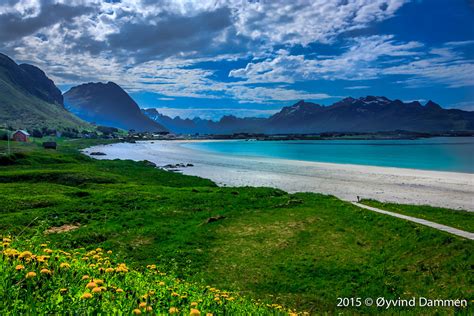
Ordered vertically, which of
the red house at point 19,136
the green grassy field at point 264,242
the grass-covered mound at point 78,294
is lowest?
the green grassy field at point 264,242

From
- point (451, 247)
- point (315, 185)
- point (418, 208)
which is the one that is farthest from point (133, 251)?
point (315, 185)

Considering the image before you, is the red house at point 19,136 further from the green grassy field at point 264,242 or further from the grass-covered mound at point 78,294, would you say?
the grass-covered mound at point 78,294

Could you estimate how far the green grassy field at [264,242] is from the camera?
47.7 feet

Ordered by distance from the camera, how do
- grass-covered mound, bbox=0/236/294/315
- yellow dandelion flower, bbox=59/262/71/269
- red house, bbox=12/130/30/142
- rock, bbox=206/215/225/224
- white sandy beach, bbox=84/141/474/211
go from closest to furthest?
grass-covered mound, bbox=0/236/294/315 → yellow dandelion flower, bbox=59/262/71/269 → rock, bbox=206/215/225/224 → white sandy beach, bbox=84/141/474/211 → red house, bbox=12/130/30/142

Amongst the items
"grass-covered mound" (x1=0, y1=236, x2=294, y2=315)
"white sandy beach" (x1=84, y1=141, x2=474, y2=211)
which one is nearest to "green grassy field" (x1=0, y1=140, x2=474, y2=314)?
"grass-covered mound" (x1=0, y1=236, x2=294, y2=315)

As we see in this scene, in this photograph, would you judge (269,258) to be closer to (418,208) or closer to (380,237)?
(380,237)

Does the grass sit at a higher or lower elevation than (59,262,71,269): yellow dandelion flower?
lower

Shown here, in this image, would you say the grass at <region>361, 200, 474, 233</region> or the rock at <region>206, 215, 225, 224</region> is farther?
the rock at <region>206, 215, 225, 224</region>

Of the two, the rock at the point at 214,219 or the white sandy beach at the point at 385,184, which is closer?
the rock at the point at 214,219

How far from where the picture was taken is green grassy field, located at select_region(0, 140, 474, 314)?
572 inches

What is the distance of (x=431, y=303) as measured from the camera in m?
12.0

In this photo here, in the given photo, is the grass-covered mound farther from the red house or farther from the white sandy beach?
the red house

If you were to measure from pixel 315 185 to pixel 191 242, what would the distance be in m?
43.2

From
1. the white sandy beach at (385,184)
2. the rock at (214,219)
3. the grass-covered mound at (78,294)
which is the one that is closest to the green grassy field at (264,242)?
the rock at (214,219)
